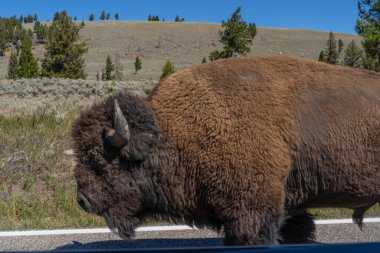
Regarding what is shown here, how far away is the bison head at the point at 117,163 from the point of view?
3.74m

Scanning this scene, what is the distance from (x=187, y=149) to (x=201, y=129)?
7.6 inches

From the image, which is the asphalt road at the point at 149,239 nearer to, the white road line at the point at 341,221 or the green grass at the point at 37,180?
the white road line at the point at 341,221

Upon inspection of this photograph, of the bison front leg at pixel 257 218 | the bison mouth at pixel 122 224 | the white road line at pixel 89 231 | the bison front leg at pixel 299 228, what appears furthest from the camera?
the white road line at pixel 89 231

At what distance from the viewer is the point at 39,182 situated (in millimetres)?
6973

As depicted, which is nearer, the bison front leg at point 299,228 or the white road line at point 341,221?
the bison front leg at point 299,228

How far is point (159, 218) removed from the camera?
3980 mm

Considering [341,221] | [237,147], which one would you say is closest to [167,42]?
[341,221]

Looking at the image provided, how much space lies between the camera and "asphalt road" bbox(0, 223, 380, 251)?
15.9ft

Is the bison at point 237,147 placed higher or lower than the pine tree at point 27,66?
higher

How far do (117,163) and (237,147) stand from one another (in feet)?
3.32

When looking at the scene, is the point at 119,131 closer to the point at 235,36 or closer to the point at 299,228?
the point at 299,228

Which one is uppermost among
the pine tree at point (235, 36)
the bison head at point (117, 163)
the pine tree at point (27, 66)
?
the pine tree at point (235, 36)

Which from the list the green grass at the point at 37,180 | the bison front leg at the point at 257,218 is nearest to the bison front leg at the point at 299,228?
the bison front leg at the point at 257,218

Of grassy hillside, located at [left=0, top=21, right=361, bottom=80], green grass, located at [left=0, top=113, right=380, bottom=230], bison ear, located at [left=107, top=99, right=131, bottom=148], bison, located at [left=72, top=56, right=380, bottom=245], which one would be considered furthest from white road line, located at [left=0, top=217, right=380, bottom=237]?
grassy hillside, located at [left=0, top=21, right=361, bottom=80]
